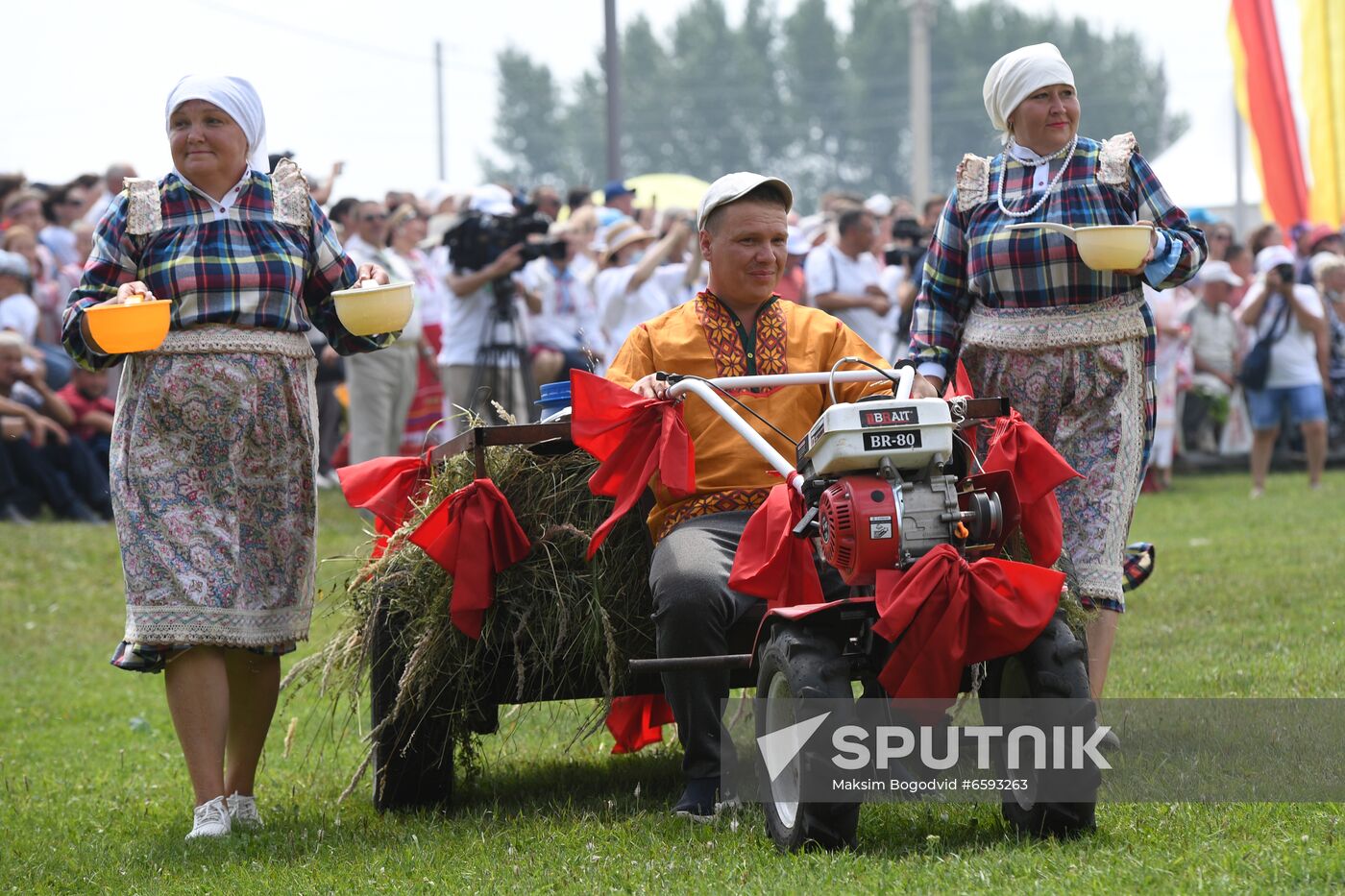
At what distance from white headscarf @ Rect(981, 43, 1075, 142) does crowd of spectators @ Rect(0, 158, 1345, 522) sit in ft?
19.9

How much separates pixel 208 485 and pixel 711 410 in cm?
155

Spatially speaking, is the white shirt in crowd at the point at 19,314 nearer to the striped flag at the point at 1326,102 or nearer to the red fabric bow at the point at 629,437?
the red fabric bow at the point at 629,437

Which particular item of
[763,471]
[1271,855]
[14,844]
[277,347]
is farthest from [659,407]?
[14,844]

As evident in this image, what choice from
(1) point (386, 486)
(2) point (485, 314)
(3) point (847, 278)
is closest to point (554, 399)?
(1) point (386, 486)

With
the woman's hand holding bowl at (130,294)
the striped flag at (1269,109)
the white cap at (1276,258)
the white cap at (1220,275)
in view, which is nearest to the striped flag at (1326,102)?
the striped flag at (1269,109)

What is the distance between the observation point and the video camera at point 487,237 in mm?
12461

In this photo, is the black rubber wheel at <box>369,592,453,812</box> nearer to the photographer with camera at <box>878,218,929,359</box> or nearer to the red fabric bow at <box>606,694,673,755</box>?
the red fabric bow at <box>606,694,673,755</box>

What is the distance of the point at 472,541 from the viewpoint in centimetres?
508

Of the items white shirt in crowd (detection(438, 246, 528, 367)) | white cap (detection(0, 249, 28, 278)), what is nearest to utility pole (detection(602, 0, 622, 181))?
white shirt in crowd (detection(438, 246, 528, 367))

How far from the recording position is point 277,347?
536 centimetres

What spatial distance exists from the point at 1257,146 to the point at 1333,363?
7.47 m

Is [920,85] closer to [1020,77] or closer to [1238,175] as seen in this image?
[1238,175]

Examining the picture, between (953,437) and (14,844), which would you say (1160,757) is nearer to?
(953,437)

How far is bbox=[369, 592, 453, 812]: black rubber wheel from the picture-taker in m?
5.30
